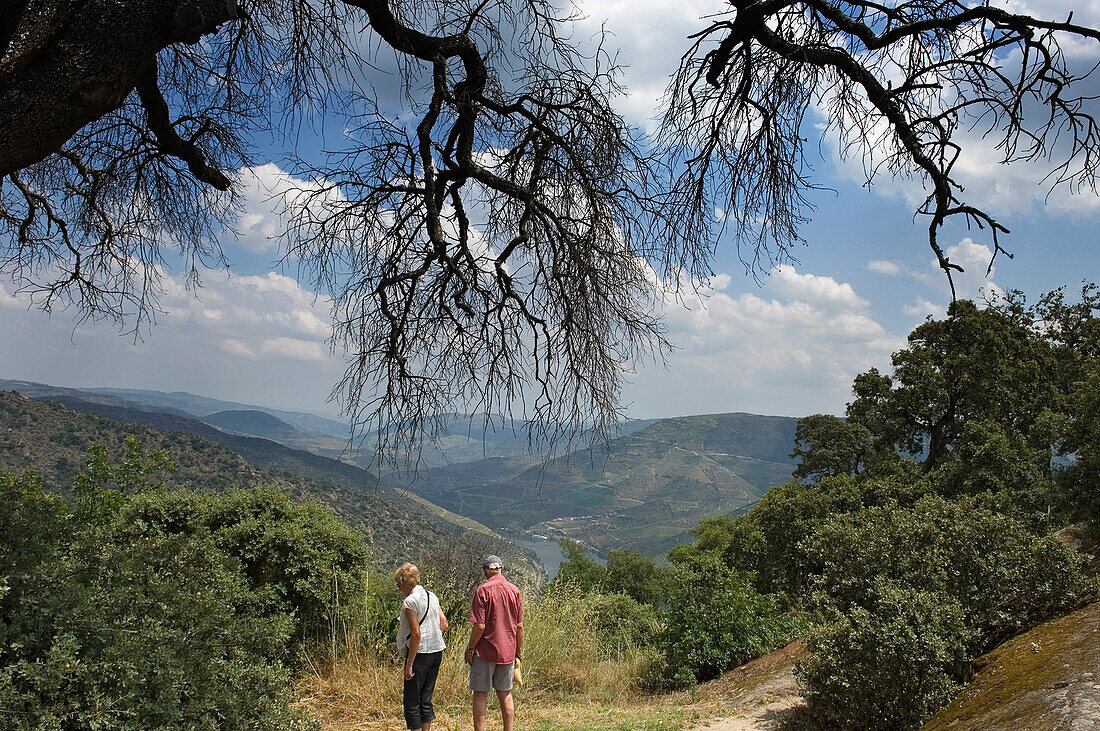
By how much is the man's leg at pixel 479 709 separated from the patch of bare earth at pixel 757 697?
1961 millimetres

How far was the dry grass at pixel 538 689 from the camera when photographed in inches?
229

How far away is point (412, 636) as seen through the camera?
507cm

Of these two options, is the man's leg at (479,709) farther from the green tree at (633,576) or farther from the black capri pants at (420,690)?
the green tree at (633,576)

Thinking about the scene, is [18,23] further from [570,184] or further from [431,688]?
[431,688]

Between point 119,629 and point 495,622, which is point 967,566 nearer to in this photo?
point 495,622

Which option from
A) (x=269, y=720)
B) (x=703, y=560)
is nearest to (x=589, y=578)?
(x=703, y=560)

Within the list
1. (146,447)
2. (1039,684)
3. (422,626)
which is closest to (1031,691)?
(1039,684)

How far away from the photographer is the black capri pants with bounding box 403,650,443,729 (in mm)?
4988

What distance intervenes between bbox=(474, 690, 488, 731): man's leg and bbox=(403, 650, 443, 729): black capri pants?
37 centimetres

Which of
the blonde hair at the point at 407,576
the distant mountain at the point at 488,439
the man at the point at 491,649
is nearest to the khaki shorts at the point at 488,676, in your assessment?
the man at the point at 491,649

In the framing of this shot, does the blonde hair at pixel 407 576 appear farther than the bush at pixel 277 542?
No

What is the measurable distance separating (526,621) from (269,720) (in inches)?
185

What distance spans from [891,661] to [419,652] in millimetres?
A: 3485

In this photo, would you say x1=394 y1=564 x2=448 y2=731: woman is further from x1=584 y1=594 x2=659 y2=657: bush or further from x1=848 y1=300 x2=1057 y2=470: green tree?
x1=848 y1=300 x2=1057 y2=470: green tree
